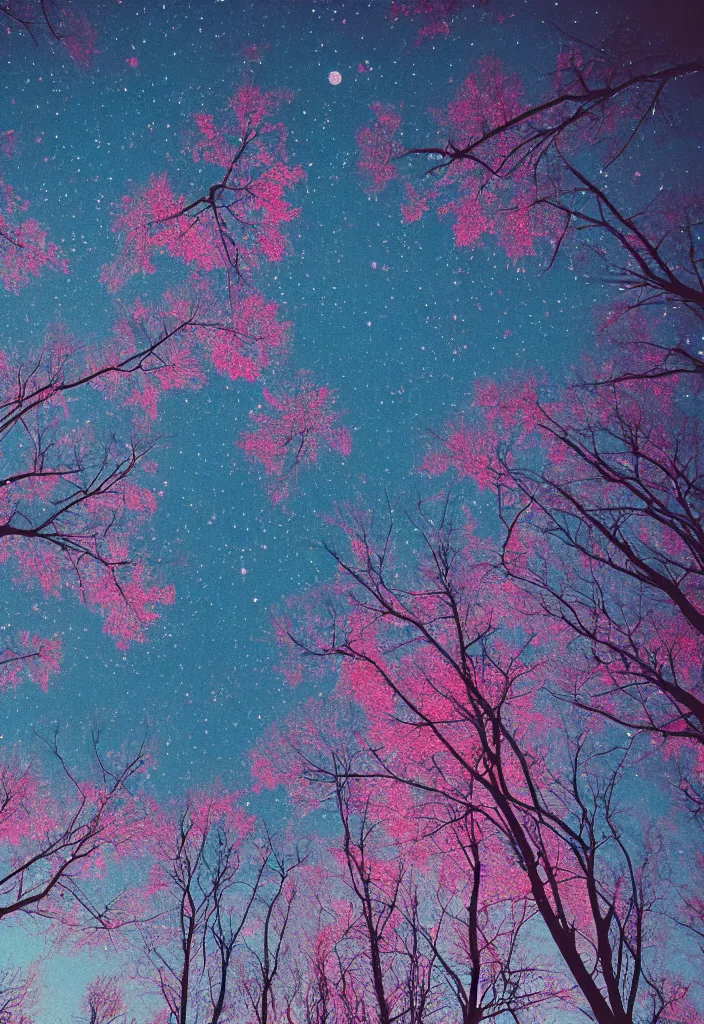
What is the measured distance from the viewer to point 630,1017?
18.0 feet

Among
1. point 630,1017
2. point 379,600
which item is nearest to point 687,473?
point 379,600

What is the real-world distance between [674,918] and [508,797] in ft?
32.3

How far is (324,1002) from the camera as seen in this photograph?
26.0 feet

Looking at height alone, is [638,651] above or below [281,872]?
above

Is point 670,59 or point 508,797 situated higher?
point 670,59

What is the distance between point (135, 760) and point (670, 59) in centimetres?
1425

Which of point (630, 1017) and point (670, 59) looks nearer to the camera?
point (630, 1017)

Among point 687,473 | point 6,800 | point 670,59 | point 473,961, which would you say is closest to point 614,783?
point 473,961

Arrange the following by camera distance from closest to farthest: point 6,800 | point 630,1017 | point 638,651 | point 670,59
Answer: point 630,1017 < point 670,59 < point 638,651 < point 6,800

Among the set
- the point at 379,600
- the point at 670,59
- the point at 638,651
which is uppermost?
the point at 670,59

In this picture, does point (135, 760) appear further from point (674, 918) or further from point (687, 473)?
point (674, 918)

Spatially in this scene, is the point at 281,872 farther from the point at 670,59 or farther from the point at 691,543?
the point at 670,59

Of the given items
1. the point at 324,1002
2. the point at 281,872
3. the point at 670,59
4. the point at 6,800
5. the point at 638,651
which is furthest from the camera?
the point at 281,872

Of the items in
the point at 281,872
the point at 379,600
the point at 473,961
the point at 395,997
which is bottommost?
the point at 395,997
